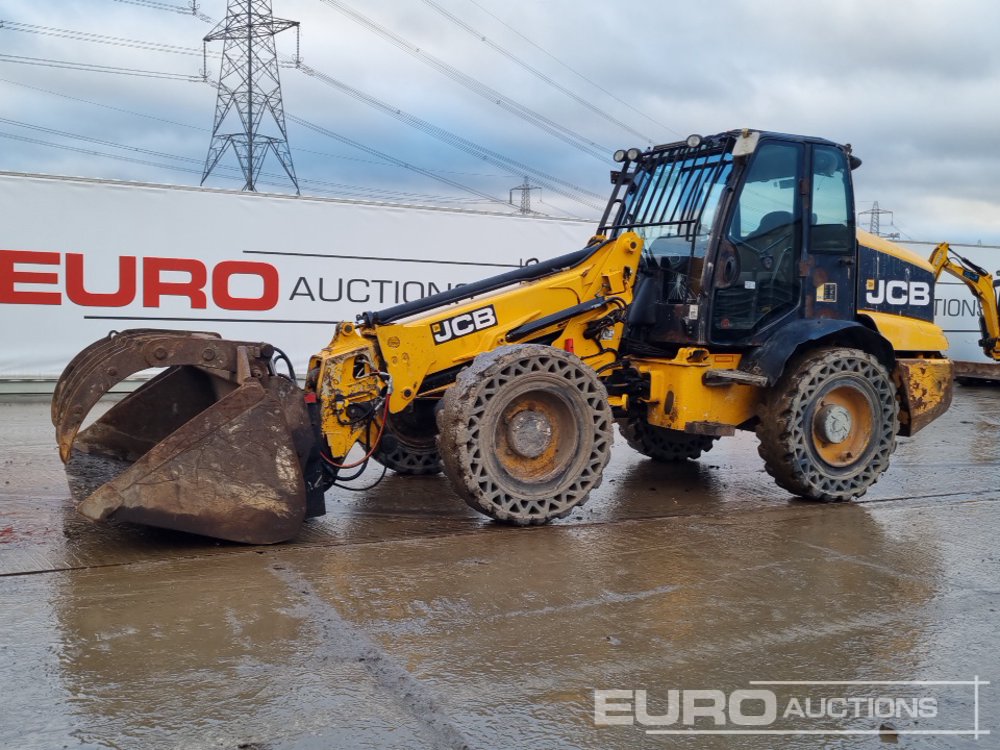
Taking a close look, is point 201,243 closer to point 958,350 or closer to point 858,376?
point 858,376

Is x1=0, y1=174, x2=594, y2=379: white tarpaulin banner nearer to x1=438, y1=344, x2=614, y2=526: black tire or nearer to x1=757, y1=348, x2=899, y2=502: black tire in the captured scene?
x1=438, y1=344, x2=614, y2=526: black tire

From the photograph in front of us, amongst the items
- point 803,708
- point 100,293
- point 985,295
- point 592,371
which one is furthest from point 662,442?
point 985,295

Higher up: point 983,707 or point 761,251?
point 761,251

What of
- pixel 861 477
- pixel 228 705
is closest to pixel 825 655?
pixel 228 705

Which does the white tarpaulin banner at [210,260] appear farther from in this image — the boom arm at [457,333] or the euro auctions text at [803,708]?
the euro auctions text at [803,708]

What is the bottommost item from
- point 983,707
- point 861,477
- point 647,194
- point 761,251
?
point 983,707

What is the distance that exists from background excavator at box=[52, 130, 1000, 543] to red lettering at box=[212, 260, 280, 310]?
21.7 feet

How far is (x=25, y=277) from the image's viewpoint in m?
12.6

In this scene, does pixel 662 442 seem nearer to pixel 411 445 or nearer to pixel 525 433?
pixel 411 445

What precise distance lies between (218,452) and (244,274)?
28.9 ft

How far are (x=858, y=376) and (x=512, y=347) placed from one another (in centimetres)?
268

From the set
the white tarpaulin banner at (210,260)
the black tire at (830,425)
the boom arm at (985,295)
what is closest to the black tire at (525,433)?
the black tire at (830,425)

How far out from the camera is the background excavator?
5383 millimetres

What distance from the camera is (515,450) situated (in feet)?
20.0
